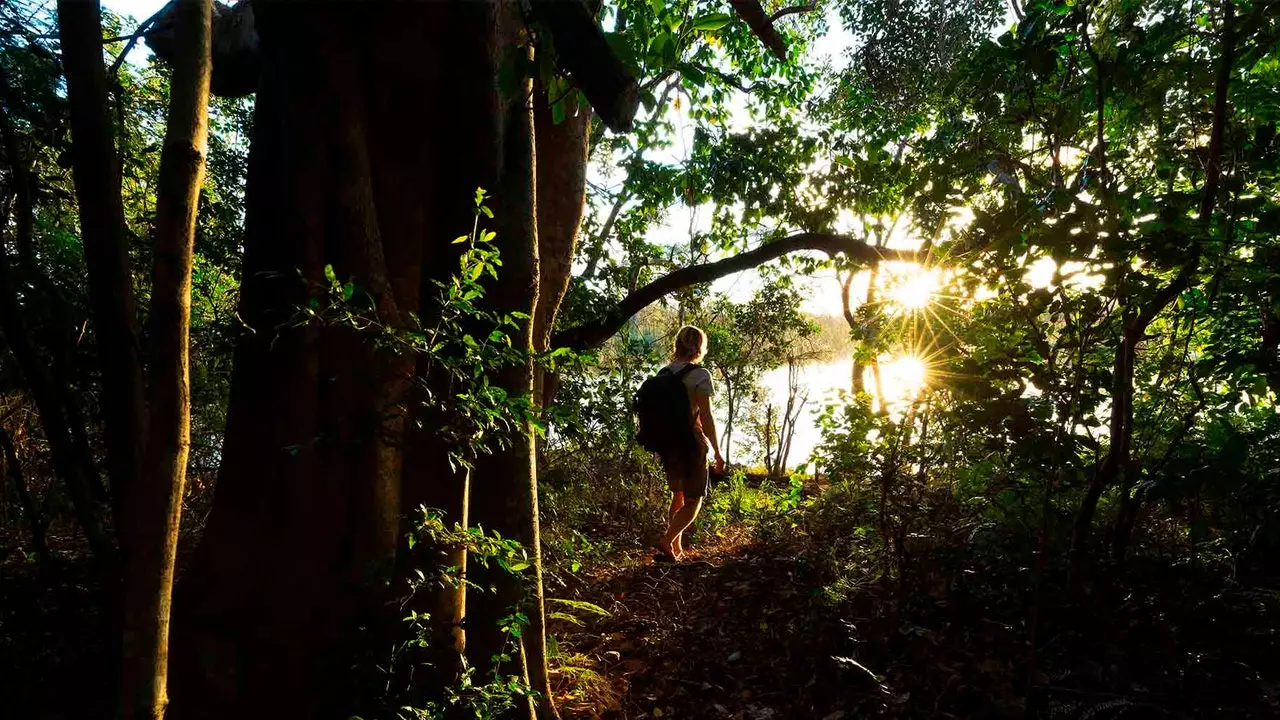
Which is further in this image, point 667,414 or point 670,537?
point 670,537

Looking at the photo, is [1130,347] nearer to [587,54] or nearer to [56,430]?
[587,54]

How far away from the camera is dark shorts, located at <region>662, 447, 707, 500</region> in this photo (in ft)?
14.4

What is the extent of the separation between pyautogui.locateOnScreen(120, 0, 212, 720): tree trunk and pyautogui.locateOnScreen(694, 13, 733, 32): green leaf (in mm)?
962

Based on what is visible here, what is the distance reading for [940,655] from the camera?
2.59 metres

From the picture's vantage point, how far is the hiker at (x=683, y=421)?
14.4ft

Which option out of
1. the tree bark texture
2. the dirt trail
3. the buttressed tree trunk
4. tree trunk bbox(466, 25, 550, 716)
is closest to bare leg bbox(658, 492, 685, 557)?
the dirt trail

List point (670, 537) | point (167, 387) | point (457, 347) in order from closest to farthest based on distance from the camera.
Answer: point (167, 387) < point (457, 347) < point (670, 537)

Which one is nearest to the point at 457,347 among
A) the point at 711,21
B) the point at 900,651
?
the point at 711,21

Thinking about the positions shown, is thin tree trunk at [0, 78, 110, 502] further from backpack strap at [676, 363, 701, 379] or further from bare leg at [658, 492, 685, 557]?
bare leg at [658, 492, 685, 557]

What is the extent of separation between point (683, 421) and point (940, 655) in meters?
2.22

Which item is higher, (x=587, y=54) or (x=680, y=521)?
(x=587, y=54)

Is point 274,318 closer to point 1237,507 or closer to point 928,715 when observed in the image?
point 928,715

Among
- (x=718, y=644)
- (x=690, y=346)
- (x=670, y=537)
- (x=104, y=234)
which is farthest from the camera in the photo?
(x=670, y=537)

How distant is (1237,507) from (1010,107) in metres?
1.82
